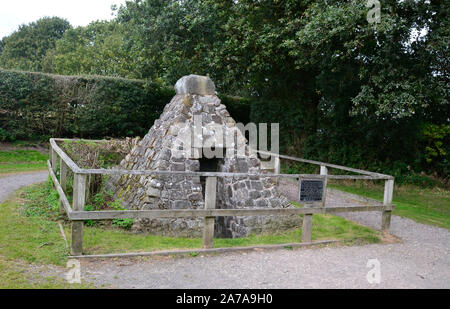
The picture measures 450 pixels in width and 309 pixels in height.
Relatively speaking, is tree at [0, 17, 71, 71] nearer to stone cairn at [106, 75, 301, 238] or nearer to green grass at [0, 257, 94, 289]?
stone cairn at [106, 75, 301, 238]

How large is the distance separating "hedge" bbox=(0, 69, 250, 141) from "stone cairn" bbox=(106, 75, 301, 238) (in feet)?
28.1

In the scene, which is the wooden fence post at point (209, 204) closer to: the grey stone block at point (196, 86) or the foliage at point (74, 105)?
the grey stone block at point (196, 86)

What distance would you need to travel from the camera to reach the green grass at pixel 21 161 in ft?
41.5

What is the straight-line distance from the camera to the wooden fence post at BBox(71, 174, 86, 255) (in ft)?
16.0

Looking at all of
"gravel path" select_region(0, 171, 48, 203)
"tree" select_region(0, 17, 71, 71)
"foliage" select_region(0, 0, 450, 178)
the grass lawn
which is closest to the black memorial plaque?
the grass lawn

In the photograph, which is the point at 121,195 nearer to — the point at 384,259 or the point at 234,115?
Result: the point at 384,259

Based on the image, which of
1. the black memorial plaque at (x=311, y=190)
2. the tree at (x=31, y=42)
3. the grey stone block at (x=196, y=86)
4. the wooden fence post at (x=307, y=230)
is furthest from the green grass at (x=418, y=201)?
the tree at (x=31, y=42)

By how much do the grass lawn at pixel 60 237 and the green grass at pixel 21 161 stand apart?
505 centimetres

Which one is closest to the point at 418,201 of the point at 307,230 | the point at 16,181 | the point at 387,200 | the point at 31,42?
the point at 387,200

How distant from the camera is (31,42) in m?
39.8

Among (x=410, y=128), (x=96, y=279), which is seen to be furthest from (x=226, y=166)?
(x=410, y=128)

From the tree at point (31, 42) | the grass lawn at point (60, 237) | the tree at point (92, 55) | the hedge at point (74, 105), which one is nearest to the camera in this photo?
the grass lawn at point (60, 237)

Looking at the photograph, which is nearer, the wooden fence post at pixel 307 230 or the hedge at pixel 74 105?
the wooden fence post at pixel 307 230

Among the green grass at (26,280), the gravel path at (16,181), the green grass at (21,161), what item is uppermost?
the green grass at (21,161)
